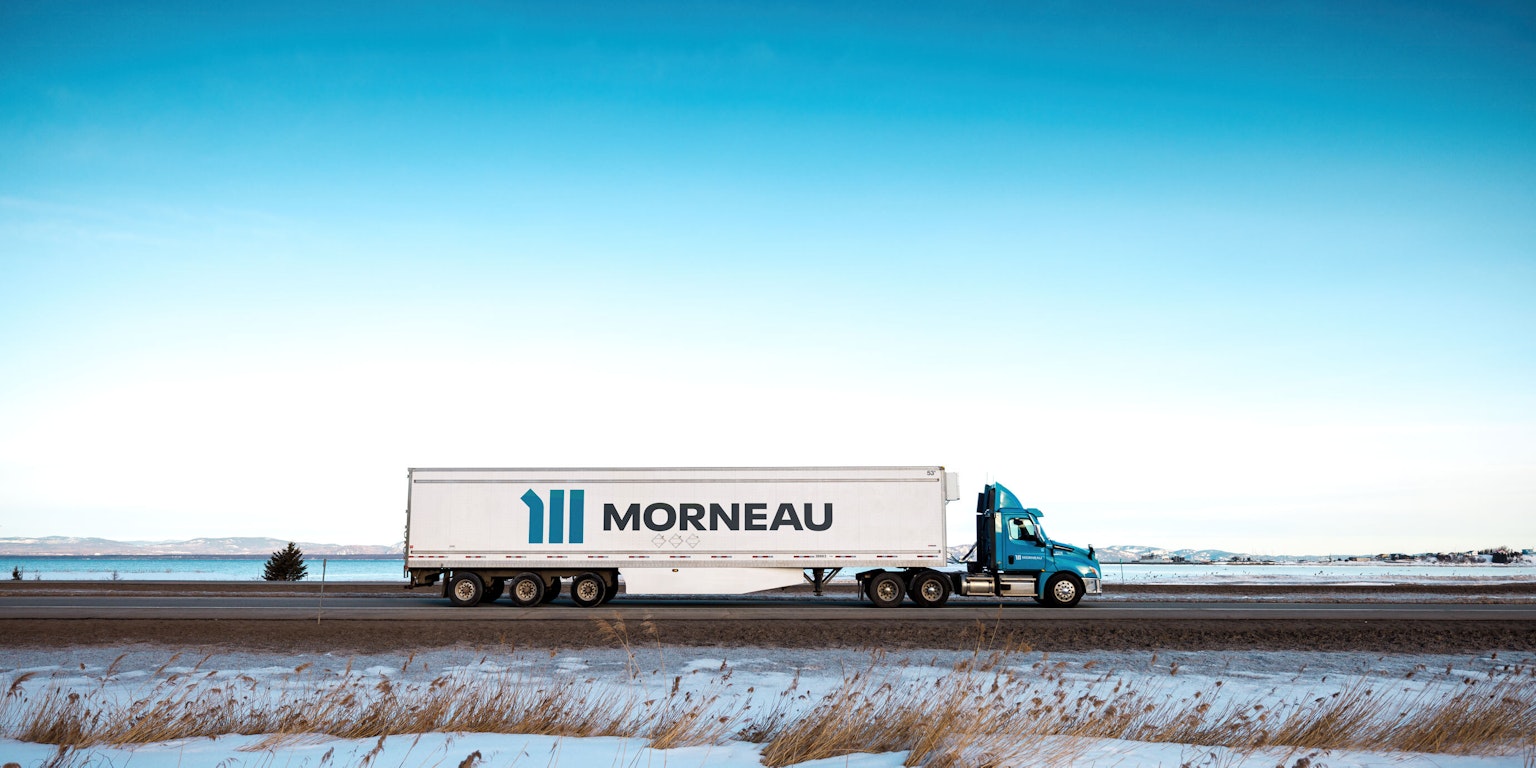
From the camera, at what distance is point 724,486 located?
27.0 meters

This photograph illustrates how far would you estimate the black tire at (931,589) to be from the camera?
26.5m

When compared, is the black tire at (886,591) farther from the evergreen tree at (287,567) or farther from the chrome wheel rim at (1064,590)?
the evergreen tree at (287,567)

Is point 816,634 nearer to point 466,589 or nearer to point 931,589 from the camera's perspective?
point 931,589

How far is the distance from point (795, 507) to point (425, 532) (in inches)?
388

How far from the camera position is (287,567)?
4712 centimetres

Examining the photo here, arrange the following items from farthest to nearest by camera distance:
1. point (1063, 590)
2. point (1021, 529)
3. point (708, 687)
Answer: point (1021, 529) → point (1063, 590) → point (708, 687)

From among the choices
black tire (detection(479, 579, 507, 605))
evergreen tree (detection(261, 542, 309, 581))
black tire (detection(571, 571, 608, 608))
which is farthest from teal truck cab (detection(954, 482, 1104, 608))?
evergreen tree (detection(261, 542, 309, 581))

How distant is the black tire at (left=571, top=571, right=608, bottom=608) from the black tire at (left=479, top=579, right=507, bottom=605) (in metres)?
2.11

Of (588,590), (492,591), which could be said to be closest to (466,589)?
(492,591)

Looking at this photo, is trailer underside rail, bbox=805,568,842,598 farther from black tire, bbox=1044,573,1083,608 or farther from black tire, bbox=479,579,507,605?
black tire, bbox=479,579,507,605

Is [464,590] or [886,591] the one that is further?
[464,590]

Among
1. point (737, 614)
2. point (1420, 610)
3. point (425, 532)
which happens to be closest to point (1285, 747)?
point (737, 614)

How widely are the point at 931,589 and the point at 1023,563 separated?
2.58 m

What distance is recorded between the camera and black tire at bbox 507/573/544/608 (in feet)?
87.5
